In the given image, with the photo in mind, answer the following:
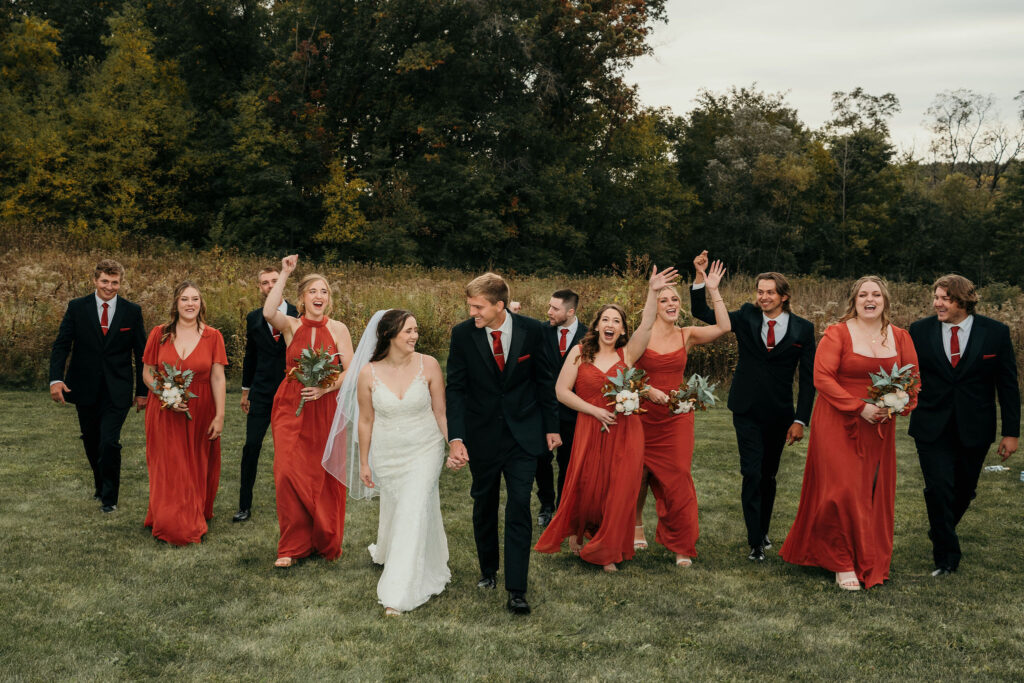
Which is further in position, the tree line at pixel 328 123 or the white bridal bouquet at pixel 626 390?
the tree line at pixel 328 123

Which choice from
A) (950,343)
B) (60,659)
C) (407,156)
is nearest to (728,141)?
(407,156)

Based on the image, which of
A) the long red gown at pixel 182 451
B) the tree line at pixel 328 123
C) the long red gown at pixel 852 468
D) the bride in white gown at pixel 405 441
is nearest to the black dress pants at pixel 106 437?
the long red gown at pixel 182 451

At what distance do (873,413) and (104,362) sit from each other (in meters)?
6.45

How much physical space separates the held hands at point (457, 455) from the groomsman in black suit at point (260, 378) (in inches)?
103

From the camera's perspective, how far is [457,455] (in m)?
5.34

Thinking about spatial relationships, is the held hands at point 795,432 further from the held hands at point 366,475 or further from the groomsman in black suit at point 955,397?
the held hands at point 366,475

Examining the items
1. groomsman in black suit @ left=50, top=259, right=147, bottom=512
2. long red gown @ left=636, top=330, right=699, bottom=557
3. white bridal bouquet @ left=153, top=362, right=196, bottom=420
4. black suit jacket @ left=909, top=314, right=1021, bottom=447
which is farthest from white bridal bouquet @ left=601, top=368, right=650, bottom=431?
groomsman in black suit @ left=50, top=259, right=147, bottom=512

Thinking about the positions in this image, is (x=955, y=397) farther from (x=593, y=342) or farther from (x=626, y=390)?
(x=593, y=342)

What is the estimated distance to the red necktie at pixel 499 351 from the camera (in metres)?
5.53

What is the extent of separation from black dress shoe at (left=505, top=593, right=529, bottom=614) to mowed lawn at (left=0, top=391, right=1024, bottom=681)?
2.4 inches

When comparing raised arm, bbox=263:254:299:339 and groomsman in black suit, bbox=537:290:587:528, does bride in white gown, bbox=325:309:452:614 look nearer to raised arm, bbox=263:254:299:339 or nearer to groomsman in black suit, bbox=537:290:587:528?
raised arm, bbox=263:254:299:339

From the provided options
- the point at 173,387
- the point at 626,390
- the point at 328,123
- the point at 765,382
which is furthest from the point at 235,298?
the point at 328,123

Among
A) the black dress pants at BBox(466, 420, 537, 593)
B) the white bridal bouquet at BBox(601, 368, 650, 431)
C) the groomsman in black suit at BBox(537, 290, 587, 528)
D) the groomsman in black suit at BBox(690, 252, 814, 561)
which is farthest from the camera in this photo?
the groomsman in black suit at BBox(537, 290, 587, 528)

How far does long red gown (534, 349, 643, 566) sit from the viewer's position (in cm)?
626
